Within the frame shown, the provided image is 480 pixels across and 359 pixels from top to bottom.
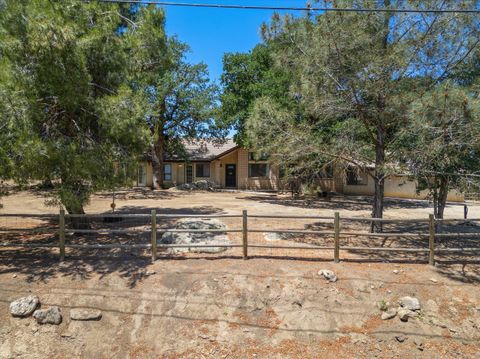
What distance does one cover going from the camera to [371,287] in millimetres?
6980

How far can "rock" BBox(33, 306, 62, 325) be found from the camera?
6.09m

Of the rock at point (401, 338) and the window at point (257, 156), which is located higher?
the window at point (257, 156)

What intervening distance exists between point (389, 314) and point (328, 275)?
1.35 meters

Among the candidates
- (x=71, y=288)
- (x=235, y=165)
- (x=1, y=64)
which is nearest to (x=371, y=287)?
(x=71, y=288)

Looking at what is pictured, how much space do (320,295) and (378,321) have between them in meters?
1.14

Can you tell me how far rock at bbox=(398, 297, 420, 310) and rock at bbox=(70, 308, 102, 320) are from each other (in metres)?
→ 5.90

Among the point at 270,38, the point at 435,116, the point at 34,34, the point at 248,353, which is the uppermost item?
the point at 270,38

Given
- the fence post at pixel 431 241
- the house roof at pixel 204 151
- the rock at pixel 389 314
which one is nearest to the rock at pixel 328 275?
the rock at pixel 389 314

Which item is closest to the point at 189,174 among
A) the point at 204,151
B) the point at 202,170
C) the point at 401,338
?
the point at 202,170

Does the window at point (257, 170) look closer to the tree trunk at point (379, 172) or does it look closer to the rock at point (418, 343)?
the tree trunk at point (379, 172)

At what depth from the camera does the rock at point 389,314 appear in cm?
632

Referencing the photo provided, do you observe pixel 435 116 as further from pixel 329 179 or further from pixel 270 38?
pixel 329 179

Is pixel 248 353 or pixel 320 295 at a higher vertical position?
pixel 320 295

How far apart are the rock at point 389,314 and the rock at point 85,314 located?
214 inches
